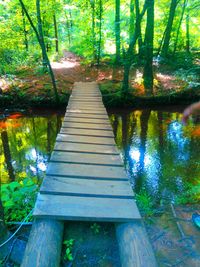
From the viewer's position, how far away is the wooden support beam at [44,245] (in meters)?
2.32

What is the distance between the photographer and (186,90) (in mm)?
12516

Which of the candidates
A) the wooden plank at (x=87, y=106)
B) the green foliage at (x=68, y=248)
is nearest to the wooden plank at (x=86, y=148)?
the green foliage at (x=68, y=248)

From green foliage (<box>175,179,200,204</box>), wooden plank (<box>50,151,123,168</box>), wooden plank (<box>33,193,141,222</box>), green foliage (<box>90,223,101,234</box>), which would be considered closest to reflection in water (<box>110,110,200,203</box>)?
green foliage (<box>175,179,200,204</box>)

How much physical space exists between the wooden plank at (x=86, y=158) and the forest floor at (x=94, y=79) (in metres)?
7.26

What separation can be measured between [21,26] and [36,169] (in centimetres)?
1412

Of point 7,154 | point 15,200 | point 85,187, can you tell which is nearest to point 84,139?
point 85,187

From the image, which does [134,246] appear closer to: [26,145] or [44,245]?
[44,245]

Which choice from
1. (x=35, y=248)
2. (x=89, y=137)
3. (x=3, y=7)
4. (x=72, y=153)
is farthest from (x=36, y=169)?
(x=3, y=7)

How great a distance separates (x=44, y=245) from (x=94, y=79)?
12.3 m

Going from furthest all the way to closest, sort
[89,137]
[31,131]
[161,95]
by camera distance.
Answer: [161,95] → [31,131] → [89,137]

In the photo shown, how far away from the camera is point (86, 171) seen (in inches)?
159

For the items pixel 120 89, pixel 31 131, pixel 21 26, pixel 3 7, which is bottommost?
pixel 31 131

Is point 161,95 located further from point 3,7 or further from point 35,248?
point 3,7

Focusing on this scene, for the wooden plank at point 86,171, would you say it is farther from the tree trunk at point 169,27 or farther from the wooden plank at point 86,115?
the tree trunk at point 169,27
